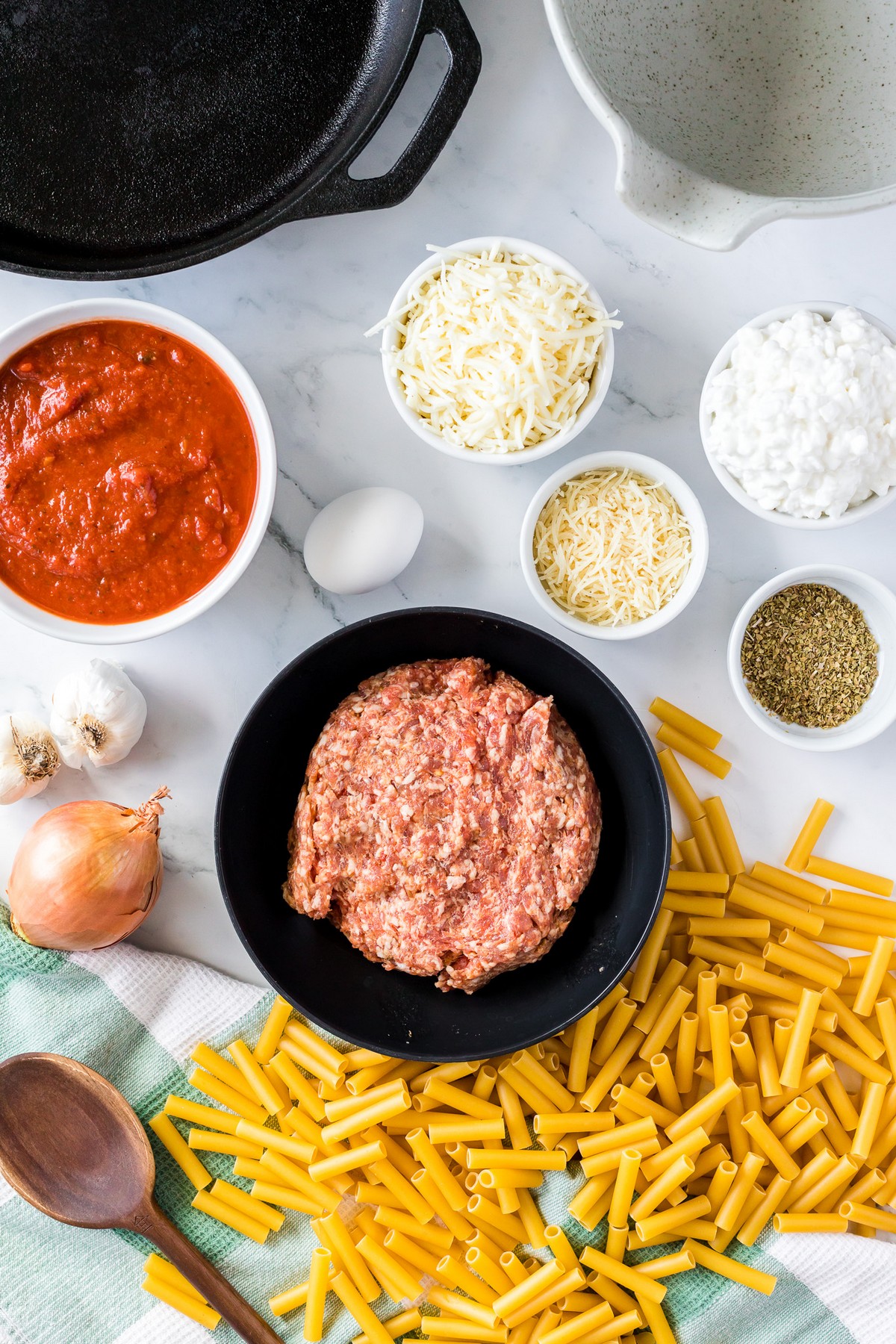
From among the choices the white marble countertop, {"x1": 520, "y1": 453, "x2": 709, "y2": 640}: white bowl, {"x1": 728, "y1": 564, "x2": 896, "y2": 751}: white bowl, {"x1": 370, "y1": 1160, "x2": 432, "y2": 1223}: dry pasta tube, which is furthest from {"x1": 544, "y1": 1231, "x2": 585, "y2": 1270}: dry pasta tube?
{"x1": 520, "y1": 453, "x2": 709, "y2": 640}: white bowl

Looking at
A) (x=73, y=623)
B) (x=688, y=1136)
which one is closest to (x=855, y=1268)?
(x=688, y=1136)

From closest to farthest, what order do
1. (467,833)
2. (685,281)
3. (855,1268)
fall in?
(467,833)
(855,1268)
(685,281)

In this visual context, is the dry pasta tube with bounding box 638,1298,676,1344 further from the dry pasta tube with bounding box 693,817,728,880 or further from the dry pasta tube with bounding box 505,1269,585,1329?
the dry pasta tube with bounding box 693,817,728,880

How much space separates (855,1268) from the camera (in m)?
2.28

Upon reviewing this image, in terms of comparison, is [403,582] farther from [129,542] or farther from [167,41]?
[167,41]

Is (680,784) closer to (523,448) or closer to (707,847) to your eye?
(707,847)

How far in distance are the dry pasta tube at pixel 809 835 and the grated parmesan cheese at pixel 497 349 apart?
1071mm

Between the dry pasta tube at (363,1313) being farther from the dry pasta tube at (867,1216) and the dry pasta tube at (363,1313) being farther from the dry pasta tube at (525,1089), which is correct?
the dry pasta tube at (867,1216)

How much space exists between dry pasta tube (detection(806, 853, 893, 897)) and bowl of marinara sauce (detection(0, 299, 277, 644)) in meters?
1.48

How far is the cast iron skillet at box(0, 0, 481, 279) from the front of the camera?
2.16 meters

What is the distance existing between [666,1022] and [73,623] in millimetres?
1553

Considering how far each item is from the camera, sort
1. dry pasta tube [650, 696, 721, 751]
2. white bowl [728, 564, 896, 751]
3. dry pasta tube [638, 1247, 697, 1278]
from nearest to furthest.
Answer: dry pasta tube [638, 1247, 697, 1278] < white bowl [728, 564, 896, 751] < dry pasta tube [650, 696, 721, 751]

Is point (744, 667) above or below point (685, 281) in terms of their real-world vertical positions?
below

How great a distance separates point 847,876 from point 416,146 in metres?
1.86
